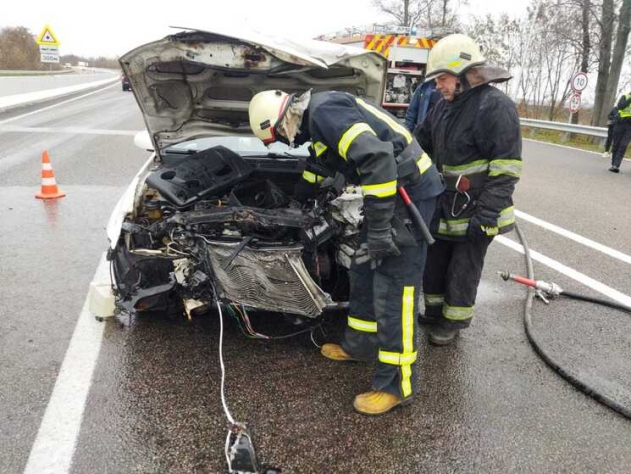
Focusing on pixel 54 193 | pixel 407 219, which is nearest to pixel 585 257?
pixel 407 219

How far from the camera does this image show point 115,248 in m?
3.10

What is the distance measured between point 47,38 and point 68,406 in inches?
950

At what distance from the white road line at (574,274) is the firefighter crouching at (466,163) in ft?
5.25

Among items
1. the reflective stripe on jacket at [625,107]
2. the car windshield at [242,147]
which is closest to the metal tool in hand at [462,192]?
the car windshield at [242,147]

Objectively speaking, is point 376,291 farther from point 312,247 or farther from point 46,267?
point 46,267

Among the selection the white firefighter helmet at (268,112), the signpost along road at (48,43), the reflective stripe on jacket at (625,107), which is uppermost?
the signpost along road at (48,43)

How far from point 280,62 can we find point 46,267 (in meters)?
2.75

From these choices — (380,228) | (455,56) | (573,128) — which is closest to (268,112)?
(380,228)

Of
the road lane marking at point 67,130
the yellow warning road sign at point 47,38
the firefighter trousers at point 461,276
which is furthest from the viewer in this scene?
the yellow warning road sign at point 47,38

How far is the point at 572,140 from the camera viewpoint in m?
15.3

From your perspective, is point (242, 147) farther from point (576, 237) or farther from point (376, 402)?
point (576, 237)

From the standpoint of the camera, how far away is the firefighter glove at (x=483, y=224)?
3.09 m

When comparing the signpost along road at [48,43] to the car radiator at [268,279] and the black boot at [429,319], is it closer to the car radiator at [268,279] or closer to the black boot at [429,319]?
the car radiator at [268,279]

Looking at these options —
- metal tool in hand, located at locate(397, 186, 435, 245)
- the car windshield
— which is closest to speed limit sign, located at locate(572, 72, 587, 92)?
the car windshield
